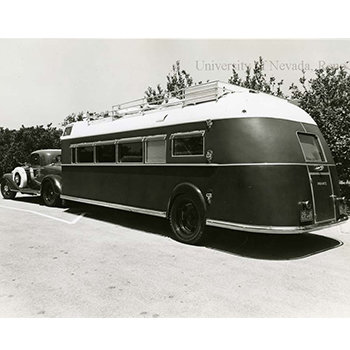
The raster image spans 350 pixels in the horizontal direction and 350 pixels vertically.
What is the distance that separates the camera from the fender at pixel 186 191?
643cm

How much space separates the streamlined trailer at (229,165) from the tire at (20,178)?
711 cm

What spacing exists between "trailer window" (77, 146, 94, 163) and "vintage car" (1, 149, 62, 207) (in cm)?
215

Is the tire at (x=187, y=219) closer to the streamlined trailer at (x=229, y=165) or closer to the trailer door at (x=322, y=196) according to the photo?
the streamlined trailer at (x=229, y=165)

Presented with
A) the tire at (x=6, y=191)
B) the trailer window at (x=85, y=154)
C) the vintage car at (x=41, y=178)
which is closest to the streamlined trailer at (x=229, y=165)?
the trailer window at (x=85, y=154)

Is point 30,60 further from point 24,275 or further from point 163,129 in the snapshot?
point 24,275

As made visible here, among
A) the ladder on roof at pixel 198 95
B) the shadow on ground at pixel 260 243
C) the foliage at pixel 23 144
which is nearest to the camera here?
the shadow on ground at pixel 260 243

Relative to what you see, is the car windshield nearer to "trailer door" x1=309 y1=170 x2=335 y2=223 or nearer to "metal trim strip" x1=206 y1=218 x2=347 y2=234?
"metal trim strip" x1=206 y1=218 x2=347 y2=234

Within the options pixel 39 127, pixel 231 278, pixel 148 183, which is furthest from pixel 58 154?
pixel 39 127

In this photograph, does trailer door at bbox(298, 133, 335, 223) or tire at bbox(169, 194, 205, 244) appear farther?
tire at bbox(169, 194, 205, 244)

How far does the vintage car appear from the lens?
12249mm

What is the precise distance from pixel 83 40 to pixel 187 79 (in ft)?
43.1

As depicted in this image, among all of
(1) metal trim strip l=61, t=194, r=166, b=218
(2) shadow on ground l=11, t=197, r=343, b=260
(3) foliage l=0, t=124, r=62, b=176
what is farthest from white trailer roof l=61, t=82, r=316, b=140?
(3) foliage l=0, t=124, r=62, b=176

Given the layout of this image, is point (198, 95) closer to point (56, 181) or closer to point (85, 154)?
point (85, 154)

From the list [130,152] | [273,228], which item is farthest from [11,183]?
[273,228]
